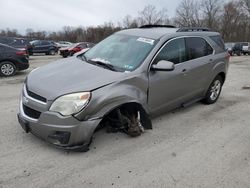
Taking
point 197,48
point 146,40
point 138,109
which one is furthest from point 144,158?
point 197,48

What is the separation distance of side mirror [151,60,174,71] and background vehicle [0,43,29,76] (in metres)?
7.59

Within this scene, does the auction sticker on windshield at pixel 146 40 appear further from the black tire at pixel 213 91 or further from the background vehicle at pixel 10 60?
the background vehicle at pixel 10 60

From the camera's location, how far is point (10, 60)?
1031 cm

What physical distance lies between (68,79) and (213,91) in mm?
3838

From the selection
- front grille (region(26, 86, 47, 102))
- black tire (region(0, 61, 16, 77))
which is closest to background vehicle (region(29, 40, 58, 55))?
black tire (region(0, 61, 16, 77))

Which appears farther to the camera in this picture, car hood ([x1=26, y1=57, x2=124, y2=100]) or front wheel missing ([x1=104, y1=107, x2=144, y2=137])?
front wheel missing ([x1=104, y1=107, x2=144, y2=137])

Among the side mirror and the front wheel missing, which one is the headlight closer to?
the front wheel missing

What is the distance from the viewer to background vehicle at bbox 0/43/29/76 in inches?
401

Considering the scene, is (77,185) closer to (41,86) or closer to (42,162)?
(42,162)

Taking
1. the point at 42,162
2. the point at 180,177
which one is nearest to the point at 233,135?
the point at 180,177

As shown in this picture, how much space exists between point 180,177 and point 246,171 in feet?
3.02

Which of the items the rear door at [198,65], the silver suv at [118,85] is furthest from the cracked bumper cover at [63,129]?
the rear door at [198,65]

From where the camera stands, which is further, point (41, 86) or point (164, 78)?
point (164, 78)

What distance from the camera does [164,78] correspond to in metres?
4.64
